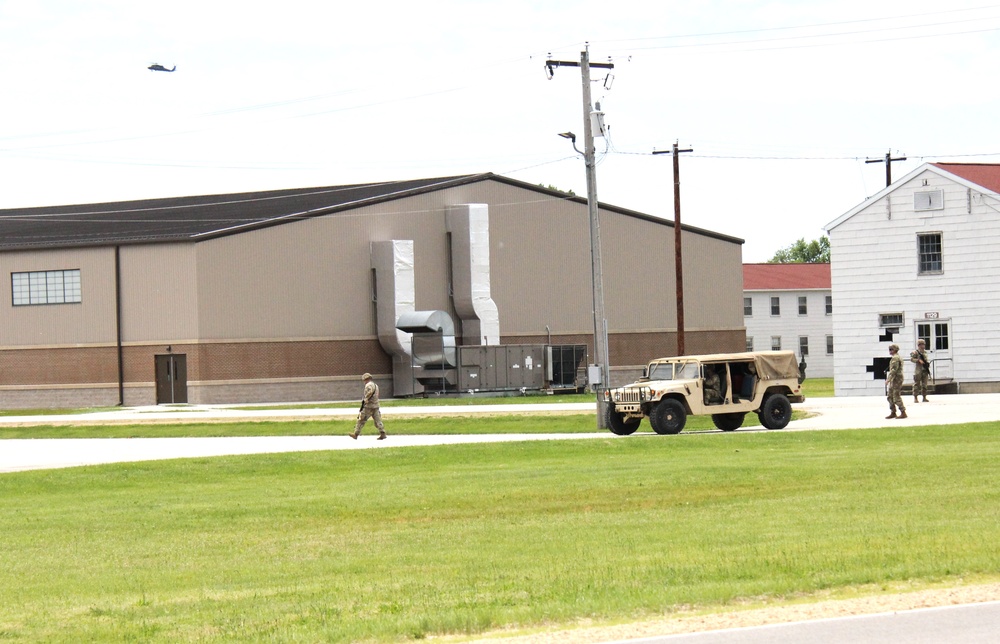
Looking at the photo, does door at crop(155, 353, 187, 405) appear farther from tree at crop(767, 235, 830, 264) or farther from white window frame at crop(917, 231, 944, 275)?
tree at crop(767, 235, 830, 264)

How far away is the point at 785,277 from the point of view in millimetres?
96688

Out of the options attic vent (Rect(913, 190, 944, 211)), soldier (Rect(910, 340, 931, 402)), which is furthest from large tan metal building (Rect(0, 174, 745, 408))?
soldier (Rect(910, 340, 931, 402))

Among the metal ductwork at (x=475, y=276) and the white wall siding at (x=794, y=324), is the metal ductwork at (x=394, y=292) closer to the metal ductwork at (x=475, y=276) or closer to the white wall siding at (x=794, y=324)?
the metal ductwork at (x=475, y=276)

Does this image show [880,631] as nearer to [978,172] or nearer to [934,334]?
[934,334]

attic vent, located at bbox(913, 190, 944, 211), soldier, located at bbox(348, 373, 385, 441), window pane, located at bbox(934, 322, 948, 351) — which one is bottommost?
soldier, located at bbox(348, 373, 385, 441)

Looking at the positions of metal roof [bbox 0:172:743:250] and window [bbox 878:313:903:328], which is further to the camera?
metal roof [bbox 0:172:743:250]

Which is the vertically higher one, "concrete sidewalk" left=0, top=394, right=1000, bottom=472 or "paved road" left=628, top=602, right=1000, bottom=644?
"paved road" left=628, top=602, right=1000, bottom=644

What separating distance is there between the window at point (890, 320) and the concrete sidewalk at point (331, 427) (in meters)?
3.10

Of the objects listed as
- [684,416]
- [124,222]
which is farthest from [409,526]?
[124,222]

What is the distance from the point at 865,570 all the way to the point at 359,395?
51268 millimetres

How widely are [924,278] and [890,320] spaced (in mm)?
1917

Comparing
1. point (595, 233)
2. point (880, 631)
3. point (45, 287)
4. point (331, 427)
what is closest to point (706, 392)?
point (595, 233)

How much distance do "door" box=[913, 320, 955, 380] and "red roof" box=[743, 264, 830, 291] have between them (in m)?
44.8

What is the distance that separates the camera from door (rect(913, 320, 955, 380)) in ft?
157
